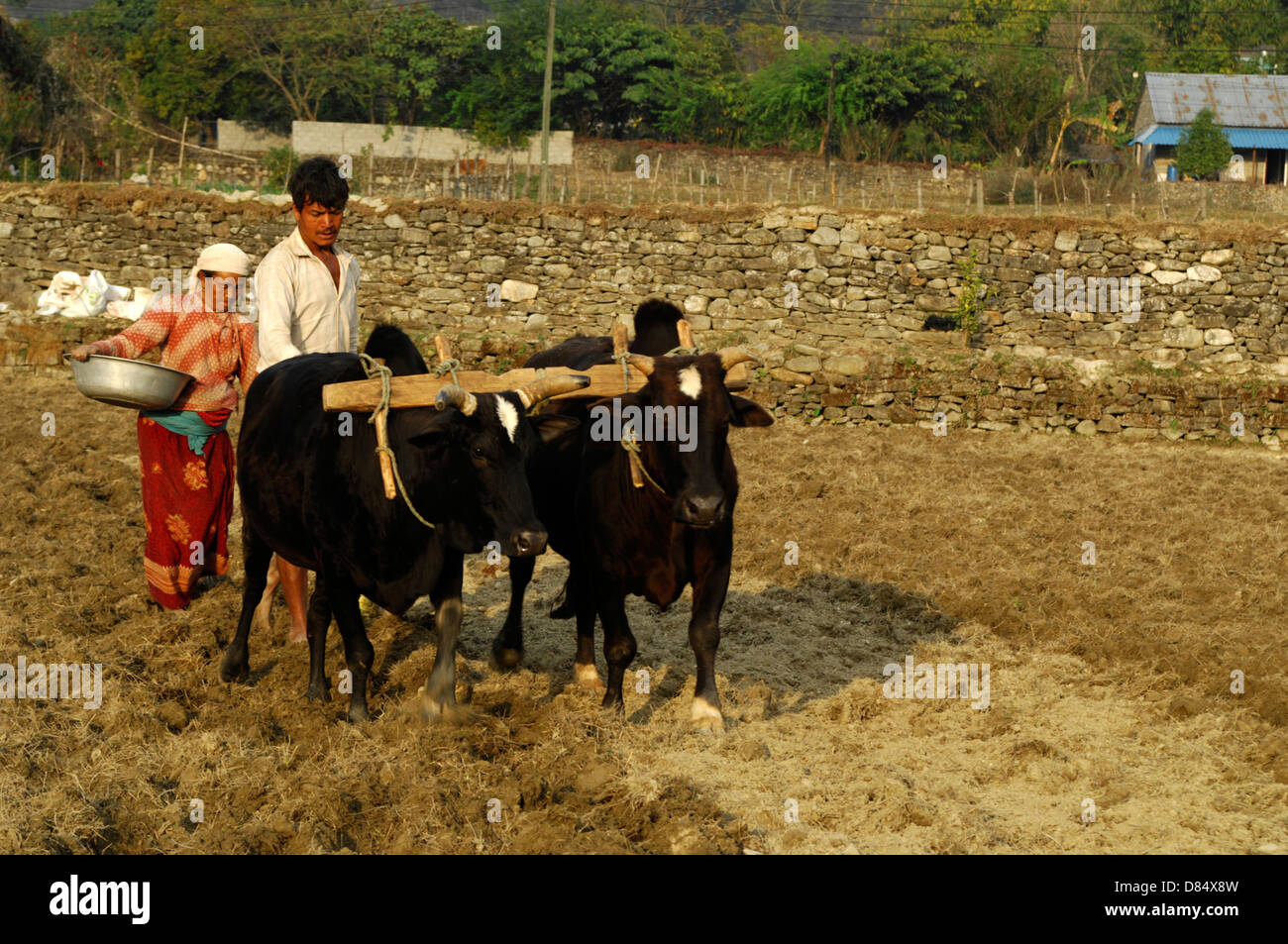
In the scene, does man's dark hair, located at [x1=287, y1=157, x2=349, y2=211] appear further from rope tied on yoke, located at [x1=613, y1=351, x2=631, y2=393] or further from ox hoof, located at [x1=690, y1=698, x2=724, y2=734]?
ox hoof, located at [x1=690, y1=698, x2=724, y2=734]

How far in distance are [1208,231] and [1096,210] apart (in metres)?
5.04

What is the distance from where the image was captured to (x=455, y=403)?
4.61 m

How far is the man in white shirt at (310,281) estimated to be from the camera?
18.2 feet

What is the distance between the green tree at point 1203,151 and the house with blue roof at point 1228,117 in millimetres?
2727

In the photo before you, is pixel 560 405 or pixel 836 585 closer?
pixel 560 405

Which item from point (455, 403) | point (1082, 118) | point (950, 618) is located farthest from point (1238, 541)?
point (1082, 118)

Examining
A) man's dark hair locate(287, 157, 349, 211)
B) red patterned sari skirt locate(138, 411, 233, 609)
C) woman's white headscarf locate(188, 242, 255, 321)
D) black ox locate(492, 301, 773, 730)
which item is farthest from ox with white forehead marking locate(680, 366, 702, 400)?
red patterned sari skirt locate(138, 411, 233, 609)

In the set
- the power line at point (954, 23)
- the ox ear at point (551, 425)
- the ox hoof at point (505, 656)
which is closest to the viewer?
the ox ear at point (551, 425)

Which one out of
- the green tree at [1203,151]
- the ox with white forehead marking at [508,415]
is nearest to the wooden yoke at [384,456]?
the ox with white forehead marking at [508,415]

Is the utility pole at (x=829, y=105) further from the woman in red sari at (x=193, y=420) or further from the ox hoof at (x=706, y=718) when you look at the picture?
the ox hoof at (x=706, y=718)

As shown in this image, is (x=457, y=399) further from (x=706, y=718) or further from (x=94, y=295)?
(x=94, y=295)

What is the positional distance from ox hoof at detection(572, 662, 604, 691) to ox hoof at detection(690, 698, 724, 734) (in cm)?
77

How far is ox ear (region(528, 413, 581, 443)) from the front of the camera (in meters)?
4.93
